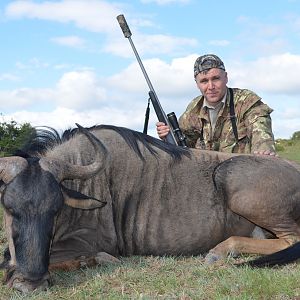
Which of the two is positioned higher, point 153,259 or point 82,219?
point 82,219

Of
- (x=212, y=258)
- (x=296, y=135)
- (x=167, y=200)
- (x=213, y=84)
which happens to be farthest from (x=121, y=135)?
(x=296, y=135)

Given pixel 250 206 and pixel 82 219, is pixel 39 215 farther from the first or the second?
pixel 250 206

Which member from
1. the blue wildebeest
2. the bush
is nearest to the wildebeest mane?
the blue wildebeest

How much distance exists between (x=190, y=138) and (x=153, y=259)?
3.10 m

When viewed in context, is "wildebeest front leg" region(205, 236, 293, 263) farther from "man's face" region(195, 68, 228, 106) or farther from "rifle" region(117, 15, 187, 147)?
"man's face" region(195, 68, 228, 106)

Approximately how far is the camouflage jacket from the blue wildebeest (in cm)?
115

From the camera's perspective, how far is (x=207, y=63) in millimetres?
7809

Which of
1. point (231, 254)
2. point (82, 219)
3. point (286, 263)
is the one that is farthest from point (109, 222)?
point (286, 263)

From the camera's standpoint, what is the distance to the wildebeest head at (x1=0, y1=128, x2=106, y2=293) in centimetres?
420

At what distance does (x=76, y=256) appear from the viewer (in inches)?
205

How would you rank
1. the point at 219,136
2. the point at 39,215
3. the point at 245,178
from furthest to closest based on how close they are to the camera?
the point at 219,136 → the point at 245,178 → the point at 39,215

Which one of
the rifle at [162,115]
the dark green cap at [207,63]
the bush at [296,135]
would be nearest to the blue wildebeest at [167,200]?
the rifle at [162,115]

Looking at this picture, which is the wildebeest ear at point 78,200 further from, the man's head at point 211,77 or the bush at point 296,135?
the bush at point 296,135

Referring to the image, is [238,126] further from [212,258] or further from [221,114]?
[212,258]
